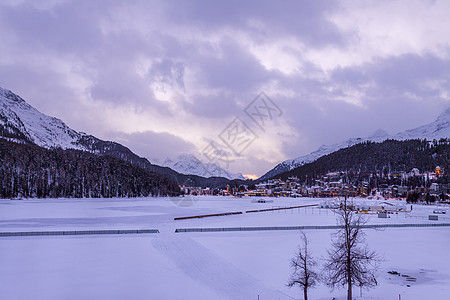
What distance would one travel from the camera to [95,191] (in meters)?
182

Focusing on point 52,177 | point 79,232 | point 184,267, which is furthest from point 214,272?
point 52,177

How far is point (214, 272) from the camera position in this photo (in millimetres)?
25094

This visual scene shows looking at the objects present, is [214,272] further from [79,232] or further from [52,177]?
[52,177]

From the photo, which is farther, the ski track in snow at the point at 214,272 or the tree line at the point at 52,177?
the tree line at the point at 52,177

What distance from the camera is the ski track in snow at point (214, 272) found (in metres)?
20.9

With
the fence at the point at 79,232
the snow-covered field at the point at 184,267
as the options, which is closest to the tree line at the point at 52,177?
the fence at the point at 79,232

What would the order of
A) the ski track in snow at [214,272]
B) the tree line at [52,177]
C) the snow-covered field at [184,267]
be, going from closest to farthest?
1. the snow-covered field at [184,267]
2. the ski track in snow at [214,272]
3. the tree line at [52,177]

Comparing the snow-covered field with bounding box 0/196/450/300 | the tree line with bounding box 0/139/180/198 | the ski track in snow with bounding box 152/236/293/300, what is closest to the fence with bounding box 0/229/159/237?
the snow-covered field with bounding box 0/196/450/300

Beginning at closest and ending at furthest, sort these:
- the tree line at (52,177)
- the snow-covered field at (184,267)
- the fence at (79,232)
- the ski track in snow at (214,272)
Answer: the snow-covered field at (184,267) < the ski track in snow at (214,272) < the fence at (79,232) < the tree line at (52,177)

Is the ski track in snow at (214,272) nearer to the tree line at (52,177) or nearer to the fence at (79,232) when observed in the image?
the fence at (79,232)

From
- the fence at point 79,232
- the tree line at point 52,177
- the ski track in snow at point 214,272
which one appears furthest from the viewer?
the tree line at point 52,177

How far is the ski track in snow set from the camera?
20875mm

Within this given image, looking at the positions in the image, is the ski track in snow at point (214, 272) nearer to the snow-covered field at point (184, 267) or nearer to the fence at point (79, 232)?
the snow-covered field at point (184, 267)

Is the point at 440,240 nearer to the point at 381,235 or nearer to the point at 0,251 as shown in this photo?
the point at 381,235
